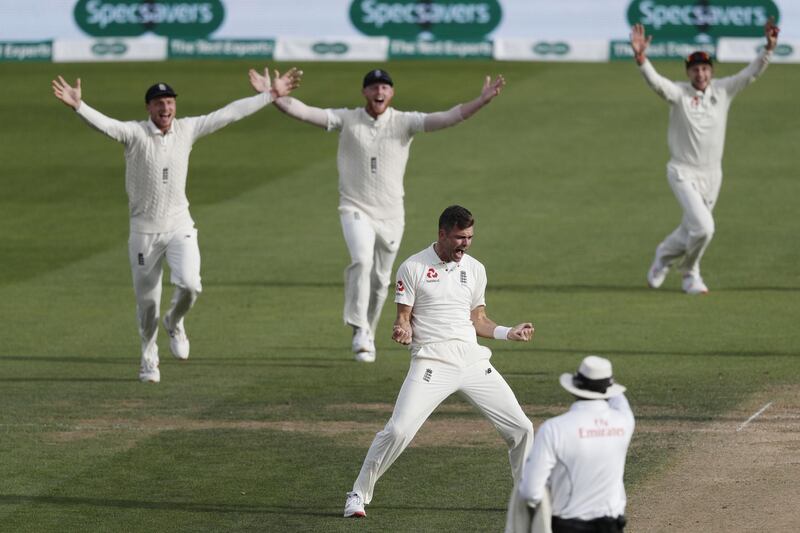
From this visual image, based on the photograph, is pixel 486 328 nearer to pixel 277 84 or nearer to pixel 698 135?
pixel 277 84

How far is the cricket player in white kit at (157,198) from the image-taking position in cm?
1556

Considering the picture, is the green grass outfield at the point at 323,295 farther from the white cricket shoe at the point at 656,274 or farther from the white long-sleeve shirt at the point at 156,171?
the white long-sleeve shirt at the point at 156,171

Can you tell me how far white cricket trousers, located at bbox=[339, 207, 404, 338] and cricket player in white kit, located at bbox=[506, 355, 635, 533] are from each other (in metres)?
8.16

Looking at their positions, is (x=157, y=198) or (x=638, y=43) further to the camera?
(x=638, y=43)

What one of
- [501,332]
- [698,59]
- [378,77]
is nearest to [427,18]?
[698,59]

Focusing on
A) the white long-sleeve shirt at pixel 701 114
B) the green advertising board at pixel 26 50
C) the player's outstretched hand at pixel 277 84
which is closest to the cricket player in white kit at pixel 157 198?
the player's outstretched hand at pixel 277 84

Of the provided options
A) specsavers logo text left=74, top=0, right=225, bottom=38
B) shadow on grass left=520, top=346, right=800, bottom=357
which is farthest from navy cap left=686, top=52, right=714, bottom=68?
specsavers logo text left=74, top=0, right=225, bottom=38

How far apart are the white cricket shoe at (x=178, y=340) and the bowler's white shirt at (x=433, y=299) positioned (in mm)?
6086

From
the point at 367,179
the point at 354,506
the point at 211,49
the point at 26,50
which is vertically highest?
the point at 367,179

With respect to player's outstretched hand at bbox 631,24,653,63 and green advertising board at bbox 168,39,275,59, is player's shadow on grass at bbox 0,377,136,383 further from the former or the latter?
green advertising board at bbox 168,39,275,59

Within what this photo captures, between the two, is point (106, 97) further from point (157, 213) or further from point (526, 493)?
point (526, 493)

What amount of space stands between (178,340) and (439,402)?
6.49m

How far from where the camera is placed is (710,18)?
3853cm

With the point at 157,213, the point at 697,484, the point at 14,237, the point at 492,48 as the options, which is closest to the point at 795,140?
the point at 492,48
